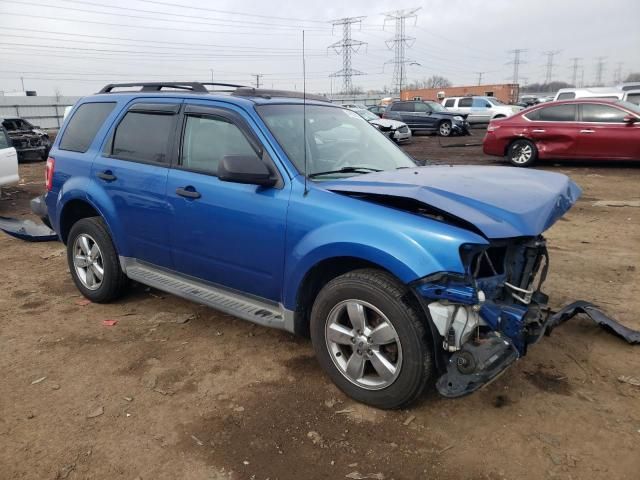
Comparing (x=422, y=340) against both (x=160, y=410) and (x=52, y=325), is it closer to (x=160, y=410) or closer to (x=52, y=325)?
(x=160, y=410)

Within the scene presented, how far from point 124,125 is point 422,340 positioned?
3.24 meters

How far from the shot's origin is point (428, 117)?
24609 millimetres

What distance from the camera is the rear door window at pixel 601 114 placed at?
11828mm

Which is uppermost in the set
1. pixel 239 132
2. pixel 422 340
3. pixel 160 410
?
pixel 239 132

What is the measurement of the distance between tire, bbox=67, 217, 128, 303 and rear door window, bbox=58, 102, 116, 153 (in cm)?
74

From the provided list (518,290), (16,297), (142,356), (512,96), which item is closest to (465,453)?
(518,290)

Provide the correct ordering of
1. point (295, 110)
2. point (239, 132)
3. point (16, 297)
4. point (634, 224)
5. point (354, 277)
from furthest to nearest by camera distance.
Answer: point (634, 224) < point (16, 297) < point (295, 110) < point (239, 132) < point (354, 277)

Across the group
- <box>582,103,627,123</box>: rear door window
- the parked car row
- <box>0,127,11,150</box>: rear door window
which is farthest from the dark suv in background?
<box>0,127,11,150</box>: rear door window

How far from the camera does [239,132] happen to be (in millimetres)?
3748

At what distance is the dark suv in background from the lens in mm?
24297

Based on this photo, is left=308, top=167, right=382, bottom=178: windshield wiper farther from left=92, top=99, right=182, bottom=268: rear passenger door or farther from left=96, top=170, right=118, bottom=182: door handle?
left=96, top=170, right=118, bottom=182: door handle

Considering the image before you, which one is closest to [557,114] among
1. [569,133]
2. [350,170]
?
[569,133]

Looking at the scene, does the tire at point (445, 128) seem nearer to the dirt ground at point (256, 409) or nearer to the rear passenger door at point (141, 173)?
the dirt ground at point (256, 409)

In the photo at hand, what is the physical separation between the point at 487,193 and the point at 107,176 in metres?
3.12
